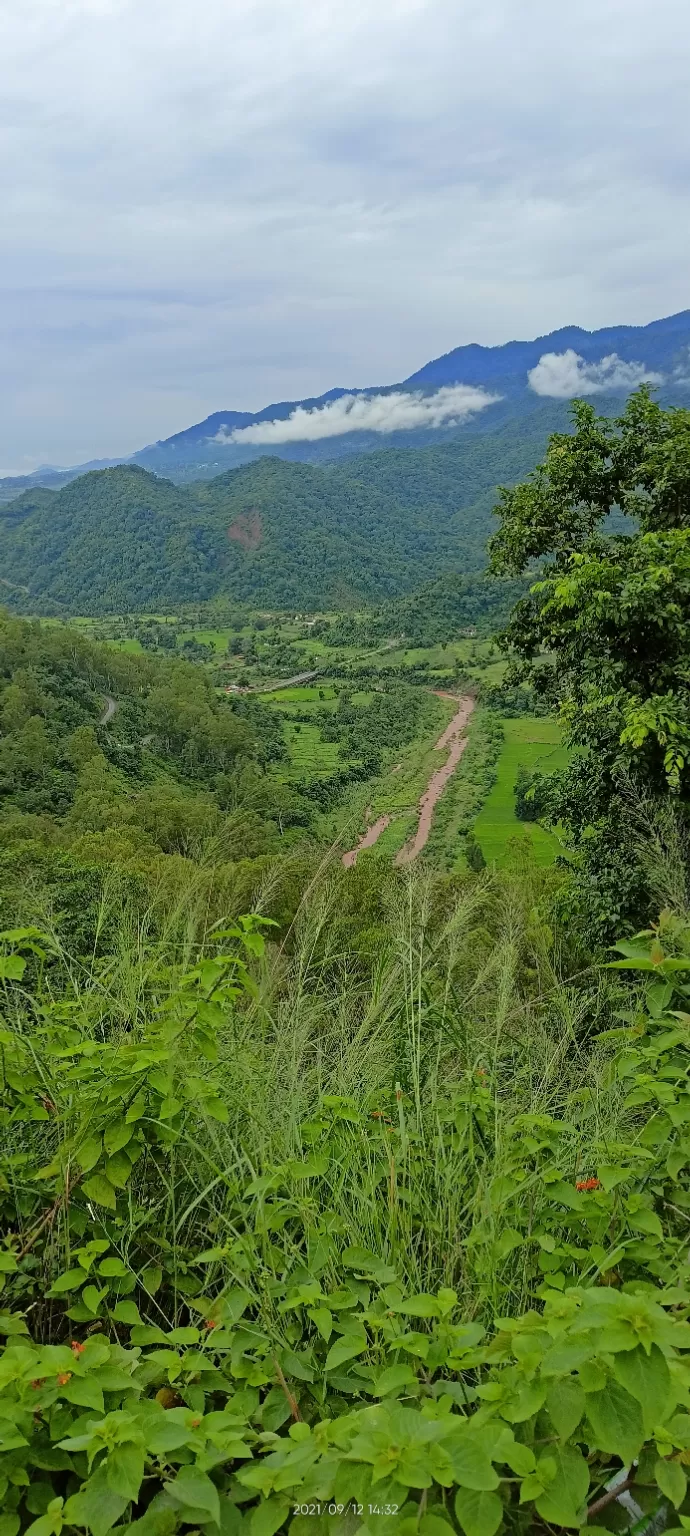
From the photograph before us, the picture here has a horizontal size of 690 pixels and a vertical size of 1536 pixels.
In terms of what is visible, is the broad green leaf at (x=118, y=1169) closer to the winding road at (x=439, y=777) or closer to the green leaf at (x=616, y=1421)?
the green leaf at (x=616, y=1421)

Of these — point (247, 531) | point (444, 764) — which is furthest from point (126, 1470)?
point (247, 531)

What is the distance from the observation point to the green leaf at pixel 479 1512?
89cm

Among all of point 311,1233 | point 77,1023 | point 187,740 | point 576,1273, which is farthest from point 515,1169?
point 187,740

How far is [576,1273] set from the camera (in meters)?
1.52

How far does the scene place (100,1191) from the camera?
4.85 feet

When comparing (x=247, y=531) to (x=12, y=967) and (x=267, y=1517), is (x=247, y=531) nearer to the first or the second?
(x=12, y=967)

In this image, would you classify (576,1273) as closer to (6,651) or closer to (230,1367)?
(230,1367)

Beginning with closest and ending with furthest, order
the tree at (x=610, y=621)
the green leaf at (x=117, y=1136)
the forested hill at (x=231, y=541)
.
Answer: the green leaf at (x=117, y=1136) < the tree at (x=610, y=621) < the forested hill at (x=231, y=541)

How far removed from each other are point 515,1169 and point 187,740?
159 feet

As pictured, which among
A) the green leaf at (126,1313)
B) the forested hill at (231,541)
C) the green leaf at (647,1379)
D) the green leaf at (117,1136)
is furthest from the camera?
the forested hill at (231,541)

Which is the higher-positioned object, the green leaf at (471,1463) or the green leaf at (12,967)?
the green leaf at (12,967)

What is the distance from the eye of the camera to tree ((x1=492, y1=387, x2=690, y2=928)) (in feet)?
17.1

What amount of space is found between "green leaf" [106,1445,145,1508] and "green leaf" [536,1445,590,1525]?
400mm

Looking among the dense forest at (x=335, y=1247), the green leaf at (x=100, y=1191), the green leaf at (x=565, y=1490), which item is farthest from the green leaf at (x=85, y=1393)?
the green leaf at (x=565, y=1490)
